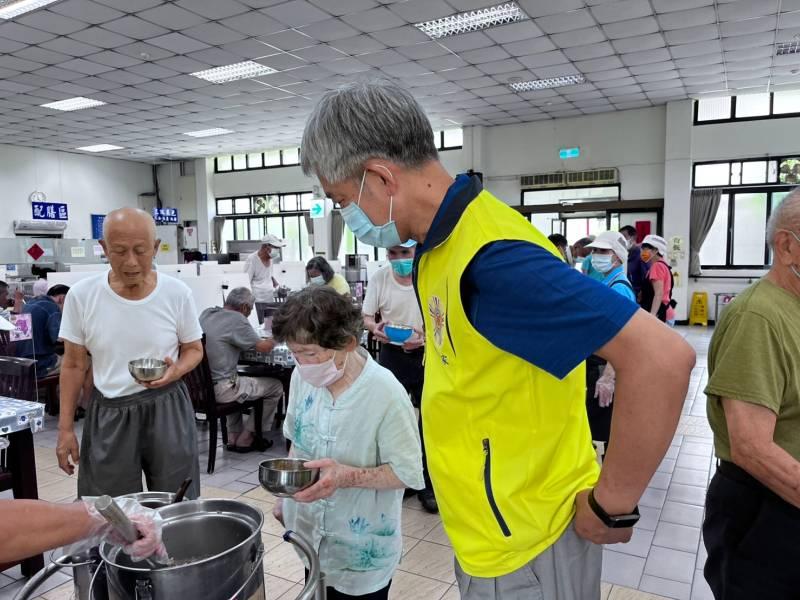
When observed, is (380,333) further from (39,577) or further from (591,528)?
(591,528)

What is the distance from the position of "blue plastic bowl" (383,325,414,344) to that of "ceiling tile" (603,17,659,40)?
4928mm

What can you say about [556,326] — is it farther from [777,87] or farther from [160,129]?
[160,129]

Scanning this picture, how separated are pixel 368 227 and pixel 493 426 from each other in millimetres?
414

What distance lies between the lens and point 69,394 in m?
2.19

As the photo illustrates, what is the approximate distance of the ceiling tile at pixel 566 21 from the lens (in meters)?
6.00

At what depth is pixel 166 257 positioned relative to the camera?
417 inches

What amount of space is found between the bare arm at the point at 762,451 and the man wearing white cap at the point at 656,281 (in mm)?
4369

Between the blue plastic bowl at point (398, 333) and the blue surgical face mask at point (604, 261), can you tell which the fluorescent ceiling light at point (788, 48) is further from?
the blue plastic bowl at point (398, 333)

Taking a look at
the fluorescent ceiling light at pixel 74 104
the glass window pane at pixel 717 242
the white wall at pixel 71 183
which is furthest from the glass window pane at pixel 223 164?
the glass window pane at pixel 717 242

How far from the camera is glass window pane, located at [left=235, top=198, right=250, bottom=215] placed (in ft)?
49.0

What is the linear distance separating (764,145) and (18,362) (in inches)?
425

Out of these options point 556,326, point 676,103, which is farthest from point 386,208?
point 676,103

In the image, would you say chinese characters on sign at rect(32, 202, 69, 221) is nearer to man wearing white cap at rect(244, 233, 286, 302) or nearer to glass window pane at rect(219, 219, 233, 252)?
glass window pane at rect(219, 219, 233, 252)

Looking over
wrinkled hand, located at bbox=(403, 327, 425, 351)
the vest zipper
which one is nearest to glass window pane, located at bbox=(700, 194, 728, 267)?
wrinkled hand, located at bbox=(403, 327, 425, 351)
